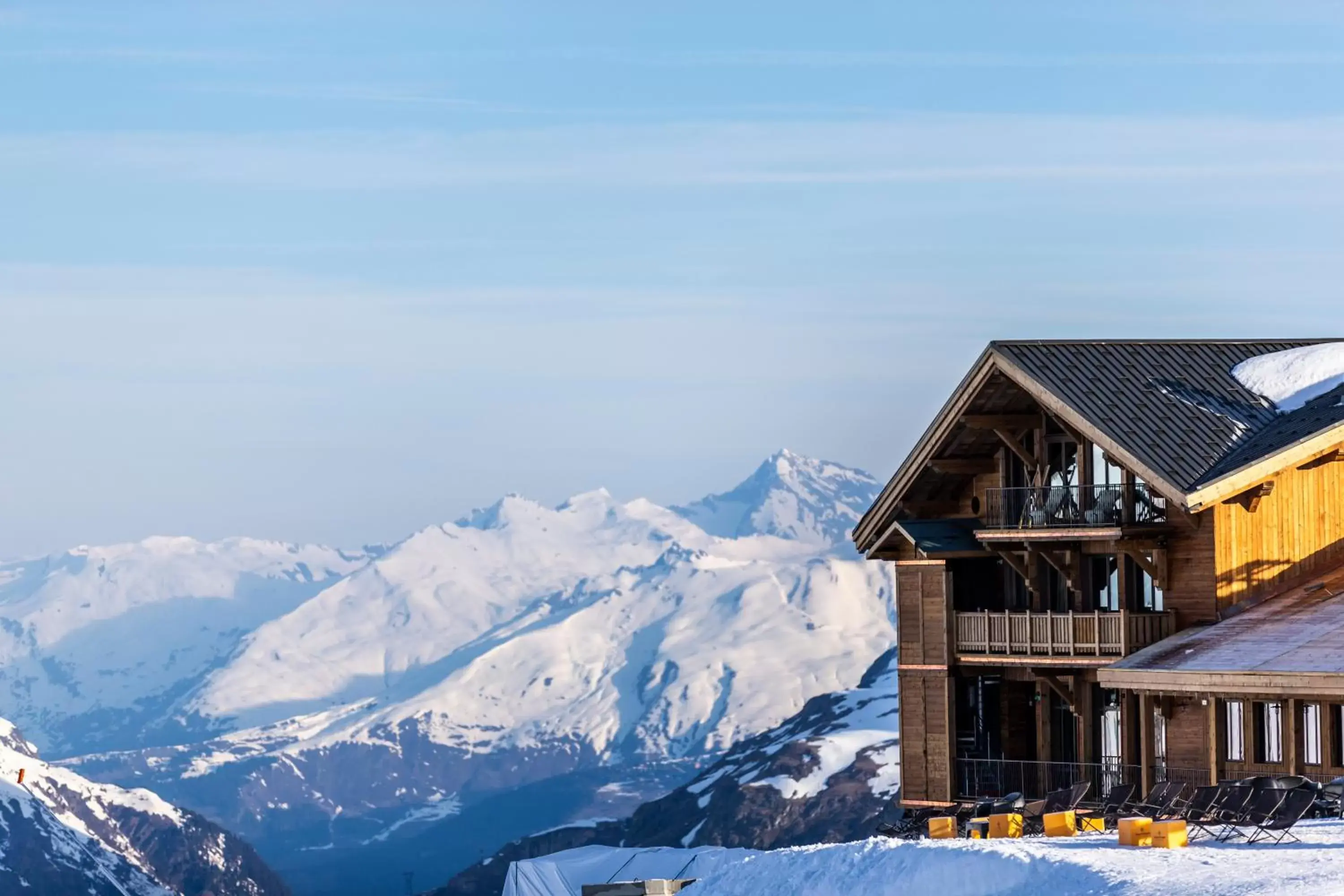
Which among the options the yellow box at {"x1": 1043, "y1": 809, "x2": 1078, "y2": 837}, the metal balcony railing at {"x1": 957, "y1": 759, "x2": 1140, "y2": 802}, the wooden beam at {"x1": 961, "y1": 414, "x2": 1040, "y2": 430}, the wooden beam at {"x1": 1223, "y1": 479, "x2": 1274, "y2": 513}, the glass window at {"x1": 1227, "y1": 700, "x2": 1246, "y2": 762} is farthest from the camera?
the wooden beam at {"x1": 961, "y1": 414, "x2": 1040, "y2": 430}

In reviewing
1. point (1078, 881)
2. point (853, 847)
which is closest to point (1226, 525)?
point (853, 847)

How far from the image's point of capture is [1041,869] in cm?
3878

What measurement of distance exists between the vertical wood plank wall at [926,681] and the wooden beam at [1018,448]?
327 cm

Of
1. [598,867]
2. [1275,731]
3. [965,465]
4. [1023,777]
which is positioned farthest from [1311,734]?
[598,867]

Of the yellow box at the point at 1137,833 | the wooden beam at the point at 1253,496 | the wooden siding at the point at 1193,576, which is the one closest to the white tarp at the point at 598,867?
the wooden siding at the point at 1193,576

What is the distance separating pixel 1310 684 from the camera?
49.7 meters

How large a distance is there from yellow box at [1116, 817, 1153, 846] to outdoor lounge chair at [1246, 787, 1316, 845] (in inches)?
65.4

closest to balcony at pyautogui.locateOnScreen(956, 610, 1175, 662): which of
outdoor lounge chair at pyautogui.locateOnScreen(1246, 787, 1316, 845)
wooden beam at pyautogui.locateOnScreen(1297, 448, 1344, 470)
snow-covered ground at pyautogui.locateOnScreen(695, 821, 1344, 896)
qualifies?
wooden beam at pyautogui.locateOnScreen(1297, 448, 1344, 470)

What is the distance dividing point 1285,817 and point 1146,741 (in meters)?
14.9

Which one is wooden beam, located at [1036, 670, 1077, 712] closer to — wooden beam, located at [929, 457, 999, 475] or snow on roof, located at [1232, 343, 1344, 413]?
wooden beam, located at [929, 457, 999, 475]

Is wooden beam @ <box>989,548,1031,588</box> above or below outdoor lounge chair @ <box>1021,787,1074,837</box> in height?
above

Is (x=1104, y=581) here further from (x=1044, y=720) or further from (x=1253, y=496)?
(x=1253, y=496)

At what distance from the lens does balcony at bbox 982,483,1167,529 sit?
57031 mm

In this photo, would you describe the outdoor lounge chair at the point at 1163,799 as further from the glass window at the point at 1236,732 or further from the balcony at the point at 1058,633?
the balcony at the point at 1058,633
